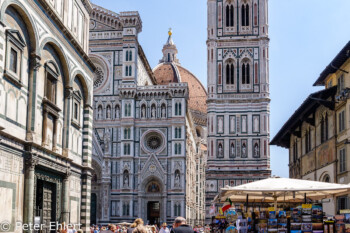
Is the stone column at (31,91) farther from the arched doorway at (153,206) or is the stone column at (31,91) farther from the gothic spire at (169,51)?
the gothic spire at (169,51)

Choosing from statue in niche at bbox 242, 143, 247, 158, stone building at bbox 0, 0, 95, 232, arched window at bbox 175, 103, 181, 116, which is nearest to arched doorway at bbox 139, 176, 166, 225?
arched window at bbox 175, 103, 181, 116

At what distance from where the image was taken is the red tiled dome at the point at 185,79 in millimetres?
113481

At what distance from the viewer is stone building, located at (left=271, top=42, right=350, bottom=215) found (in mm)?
24938

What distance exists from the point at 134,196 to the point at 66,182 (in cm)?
3392

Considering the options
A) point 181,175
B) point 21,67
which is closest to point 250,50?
point 181,175

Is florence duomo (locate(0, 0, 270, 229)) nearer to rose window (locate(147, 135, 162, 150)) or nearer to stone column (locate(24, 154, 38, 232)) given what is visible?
rose window (locate(147, 135, 162, 150))

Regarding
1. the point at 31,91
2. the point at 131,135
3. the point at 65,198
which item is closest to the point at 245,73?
the point at 131,135

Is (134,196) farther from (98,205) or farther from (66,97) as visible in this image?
(66,97)

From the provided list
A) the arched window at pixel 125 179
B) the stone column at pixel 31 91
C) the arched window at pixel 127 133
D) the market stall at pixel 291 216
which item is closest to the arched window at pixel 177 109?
the arched window at pixel 127 133

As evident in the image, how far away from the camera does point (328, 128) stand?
27.9m

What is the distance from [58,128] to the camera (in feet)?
67.4

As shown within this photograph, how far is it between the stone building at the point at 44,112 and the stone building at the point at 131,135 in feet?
101

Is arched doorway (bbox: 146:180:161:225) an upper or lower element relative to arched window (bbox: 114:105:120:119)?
lower

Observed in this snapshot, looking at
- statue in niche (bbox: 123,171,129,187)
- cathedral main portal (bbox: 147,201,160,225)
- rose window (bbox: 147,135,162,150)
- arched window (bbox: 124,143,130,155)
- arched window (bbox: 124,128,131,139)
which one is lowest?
cathedral main portal (bbox: 147,201,160,225)
